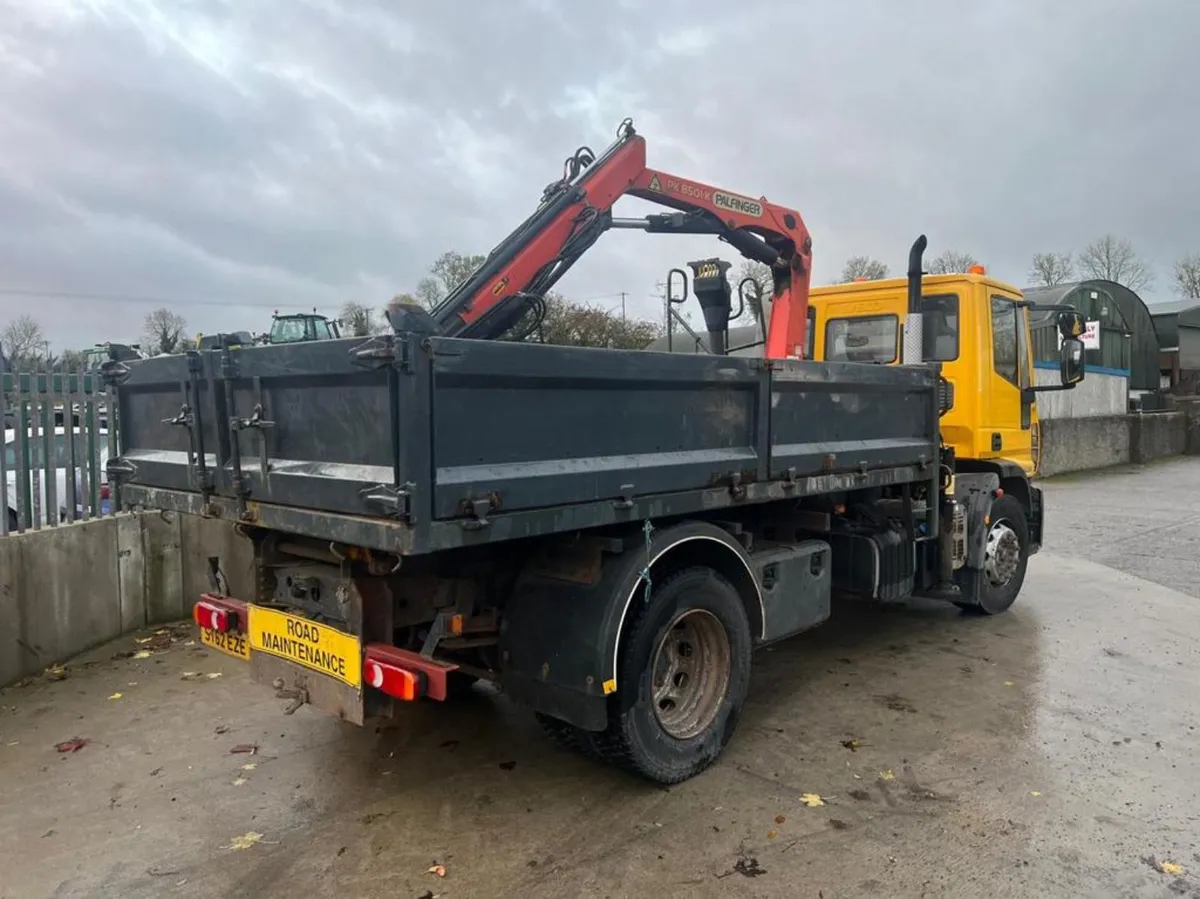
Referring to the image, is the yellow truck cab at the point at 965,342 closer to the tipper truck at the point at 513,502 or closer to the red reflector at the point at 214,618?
the tipper truck at the point at 513,502

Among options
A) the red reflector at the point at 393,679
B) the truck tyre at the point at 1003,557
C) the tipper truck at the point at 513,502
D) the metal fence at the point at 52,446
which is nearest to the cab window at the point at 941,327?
the truck tyre at the point at 1003,557

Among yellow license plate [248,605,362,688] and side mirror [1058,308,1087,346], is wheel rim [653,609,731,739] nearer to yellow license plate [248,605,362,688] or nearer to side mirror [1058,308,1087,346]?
yellow license plate [248,605,362,688]

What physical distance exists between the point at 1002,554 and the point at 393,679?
5.28 meters

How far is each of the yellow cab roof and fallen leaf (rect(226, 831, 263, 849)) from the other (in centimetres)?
536

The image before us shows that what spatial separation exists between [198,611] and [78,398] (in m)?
2.76

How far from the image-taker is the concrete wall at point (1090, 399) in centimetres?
1980

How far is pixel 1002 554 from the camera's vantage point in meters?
6.69

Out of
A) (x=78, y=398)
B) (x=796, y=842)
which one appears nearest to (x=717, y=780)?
(x=796, y=842)

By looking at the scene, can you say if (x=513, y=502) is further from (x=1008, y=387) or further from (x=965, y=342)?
(x=1008, y=387)

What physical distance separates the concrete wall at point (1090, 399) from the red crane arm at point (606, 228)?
14.8m

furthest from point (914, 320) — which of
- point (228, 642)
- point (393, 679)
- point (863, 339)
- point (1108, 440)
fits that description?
point (1108, 440)

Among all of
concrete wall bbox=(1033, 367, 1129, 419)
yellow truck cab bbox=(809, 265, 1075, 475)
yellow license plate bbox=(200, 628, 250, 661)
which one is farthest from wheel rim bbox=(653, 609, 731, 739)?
concrete wall bbox=(1033, 367, 1129, 419)

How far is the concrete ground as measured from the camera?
3143mm

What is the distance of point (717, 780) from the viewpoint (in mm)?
3906
